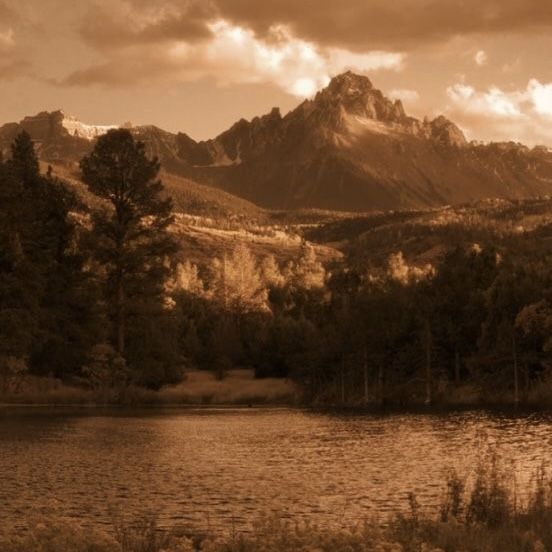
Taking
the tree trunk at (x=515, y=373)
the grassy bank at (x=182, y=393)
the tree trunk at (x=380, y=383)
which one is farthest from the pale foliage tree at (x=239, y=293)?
the tree trunk at (x=515, y=373)

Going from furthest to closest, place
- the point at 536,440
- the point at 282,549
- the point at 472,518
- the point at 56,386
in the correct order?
the point at 56,386 → the point at 536,440 → the point at 472,518 → the point at 282,549

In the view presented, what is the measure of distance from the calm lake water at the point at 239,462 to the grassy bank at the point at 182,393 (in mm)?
11191

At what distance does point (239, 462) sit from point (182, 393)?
50.3 meters

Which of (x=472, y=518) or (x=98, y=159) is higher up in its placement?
(x=98, y=159)

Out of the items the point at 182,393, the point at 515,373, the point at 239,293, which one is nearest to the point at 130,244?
the point at 182,393

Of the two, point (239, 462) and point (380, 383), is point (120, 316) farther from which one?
point (239, 462)

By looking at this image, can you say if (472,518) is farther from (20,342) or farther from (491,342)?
(491,342)

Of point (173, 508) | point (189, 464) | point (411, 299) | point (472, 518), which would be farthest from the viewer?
point (411, 299)

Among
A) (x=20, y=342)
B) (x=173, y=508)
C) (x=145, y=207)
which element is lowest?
(x=173, y=508)

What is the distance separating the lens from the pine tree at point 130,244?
90.4 m

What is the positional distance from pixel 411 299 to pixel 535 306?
62.6 meters

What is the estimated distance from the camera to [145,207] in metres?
92.8

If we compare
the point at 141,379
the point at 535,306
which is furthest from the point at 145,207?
the point at 535,306

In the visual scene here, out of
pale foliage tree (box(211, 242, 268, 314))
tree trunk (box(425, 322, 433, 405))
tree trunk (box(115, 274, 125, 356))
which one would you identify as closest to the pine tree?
tree trunk (box(115, 274, 125, 356))
